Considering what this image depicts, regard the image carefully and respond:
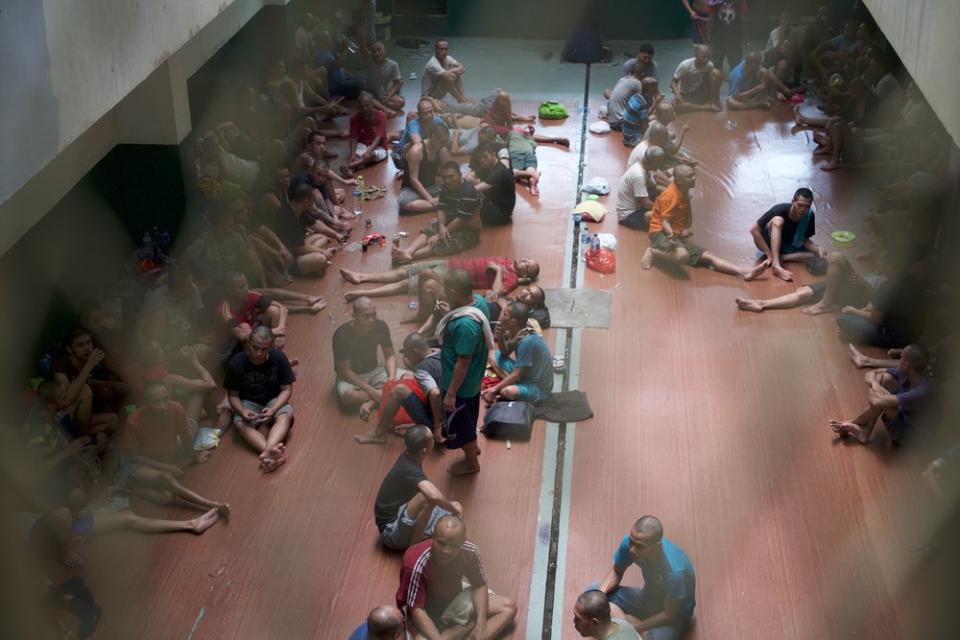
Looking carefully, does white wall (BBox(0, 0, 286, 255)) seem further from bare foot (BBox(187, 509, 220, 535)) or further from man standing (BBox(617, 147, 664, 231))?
man standing (BBox(617, 147, 664, 231))

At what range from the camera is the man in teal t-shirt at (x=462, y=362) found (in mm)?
7008

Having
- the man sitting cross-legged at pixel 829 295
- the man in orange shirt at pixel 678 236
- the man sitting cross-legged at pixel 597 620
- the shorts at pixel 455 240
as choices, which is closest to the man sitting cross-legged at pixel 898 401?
the man sitting cross-legged at pixel 829 295

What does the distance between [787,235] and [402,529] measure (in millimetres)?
5345

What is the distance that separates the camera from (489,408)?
827 centimetres

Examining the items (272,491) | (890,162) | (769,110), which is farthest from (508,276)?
(769,110)

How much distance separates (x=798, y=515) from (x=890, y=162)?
6169 mm

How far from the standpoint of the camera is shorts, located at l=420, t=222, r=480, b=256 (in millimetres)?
10664

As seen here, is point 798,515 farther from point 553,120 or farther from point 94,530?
point 553,120

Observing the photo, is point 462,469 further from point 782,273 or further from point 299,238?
point 782,273

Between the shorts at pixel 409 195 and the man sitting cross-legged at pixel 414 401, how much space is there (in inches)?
145

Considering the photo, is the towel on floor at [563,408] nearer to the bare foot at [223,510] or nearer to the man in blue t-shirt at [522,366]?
the man in blue t-shirt at [522,366]

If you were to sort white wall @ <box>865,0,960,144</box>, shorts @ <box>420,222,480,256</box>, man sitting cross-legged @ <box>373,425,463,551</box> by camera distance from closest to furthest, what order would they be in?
white wall @ <box>865,0,960,144</box>
man sitting cross-legged @ <box>373,425,463,551</box>
shorts @ <box>420,222,480,256</box>

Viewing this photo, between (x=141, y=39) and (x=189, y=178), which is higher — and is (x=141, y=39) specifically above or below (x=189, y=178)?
above

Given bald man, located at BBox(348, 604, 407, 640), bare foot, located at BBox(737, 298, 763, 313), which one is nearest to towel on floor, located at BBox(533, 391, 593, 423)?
bare foot, located at BBox(737, 298, 763, 313)
